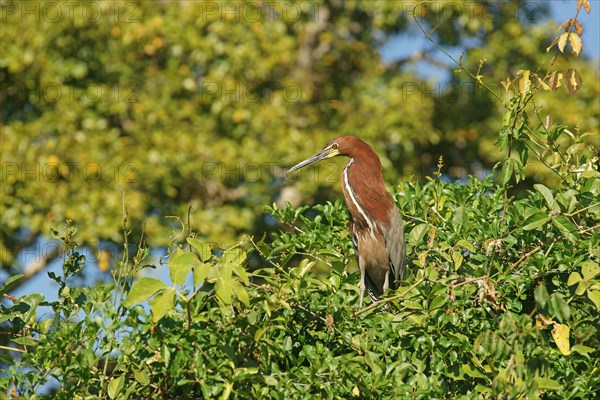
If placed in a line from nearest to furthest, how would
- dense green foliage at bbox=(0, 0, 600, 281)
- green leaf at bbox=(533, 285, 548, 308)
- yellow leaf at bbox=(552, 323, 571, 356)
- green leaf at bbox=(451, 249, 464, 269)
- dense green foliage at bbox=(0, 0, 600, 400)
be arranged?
1. green leaf at bbox=(533, 285, 548, 308)
2. dense green foliage at bbox=(0, 0, 600, 400)
3. yellow leaf at bbox=(552, 323, 571, 356)
4. green leaf at bbox=(451, 249, 464, 269)
5. dense green foliage at bbox=(0, 0, 600, 281)

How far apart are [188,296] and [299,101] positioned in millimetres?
7961

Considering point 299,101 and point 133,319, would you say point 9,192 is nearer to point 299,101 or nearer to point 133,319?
point 299,101

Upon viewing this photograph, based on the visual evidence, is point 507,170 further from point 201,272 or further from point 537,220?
point 201,272

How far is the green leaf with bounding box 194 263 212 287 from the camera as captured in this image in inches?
107

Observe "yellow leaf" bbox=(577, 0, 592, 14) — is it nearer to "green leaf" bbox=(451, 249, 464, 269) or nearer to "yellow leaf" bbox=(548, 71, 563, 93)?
"yellow leaf" bbox=(548, 71, 563, 93)

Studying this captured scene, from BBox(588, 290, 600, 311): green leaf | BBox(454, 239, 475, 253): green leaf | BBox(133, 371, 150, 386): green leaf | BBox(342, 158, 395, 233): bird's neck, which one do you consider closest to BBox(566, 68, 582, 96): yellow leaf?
BBox(454, 239, 475, 253): green leaf

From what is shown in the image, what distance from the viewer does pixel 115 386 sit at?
288cm

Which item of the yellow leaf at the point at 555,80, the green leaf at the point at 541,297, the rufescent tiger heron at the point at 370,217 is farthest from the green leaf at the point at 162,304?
the rufescent tiger heron at the point at 370,217

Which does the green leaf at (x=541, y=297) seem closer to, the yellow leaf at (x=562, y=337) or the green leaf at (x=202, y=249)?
the yellow leaf at (x=562, y=337)

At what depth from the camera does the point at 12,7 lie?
10258mm

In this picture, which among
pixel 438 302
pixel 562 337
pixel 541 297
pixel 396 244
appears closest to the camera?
pixel 541 297

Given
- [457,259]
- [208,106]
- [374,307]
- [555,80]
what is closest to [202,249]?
[374,307]

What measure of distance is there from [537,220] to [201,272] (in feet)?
3.63

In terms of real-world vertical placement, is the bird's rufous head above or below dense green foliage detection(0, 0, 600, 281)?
above
